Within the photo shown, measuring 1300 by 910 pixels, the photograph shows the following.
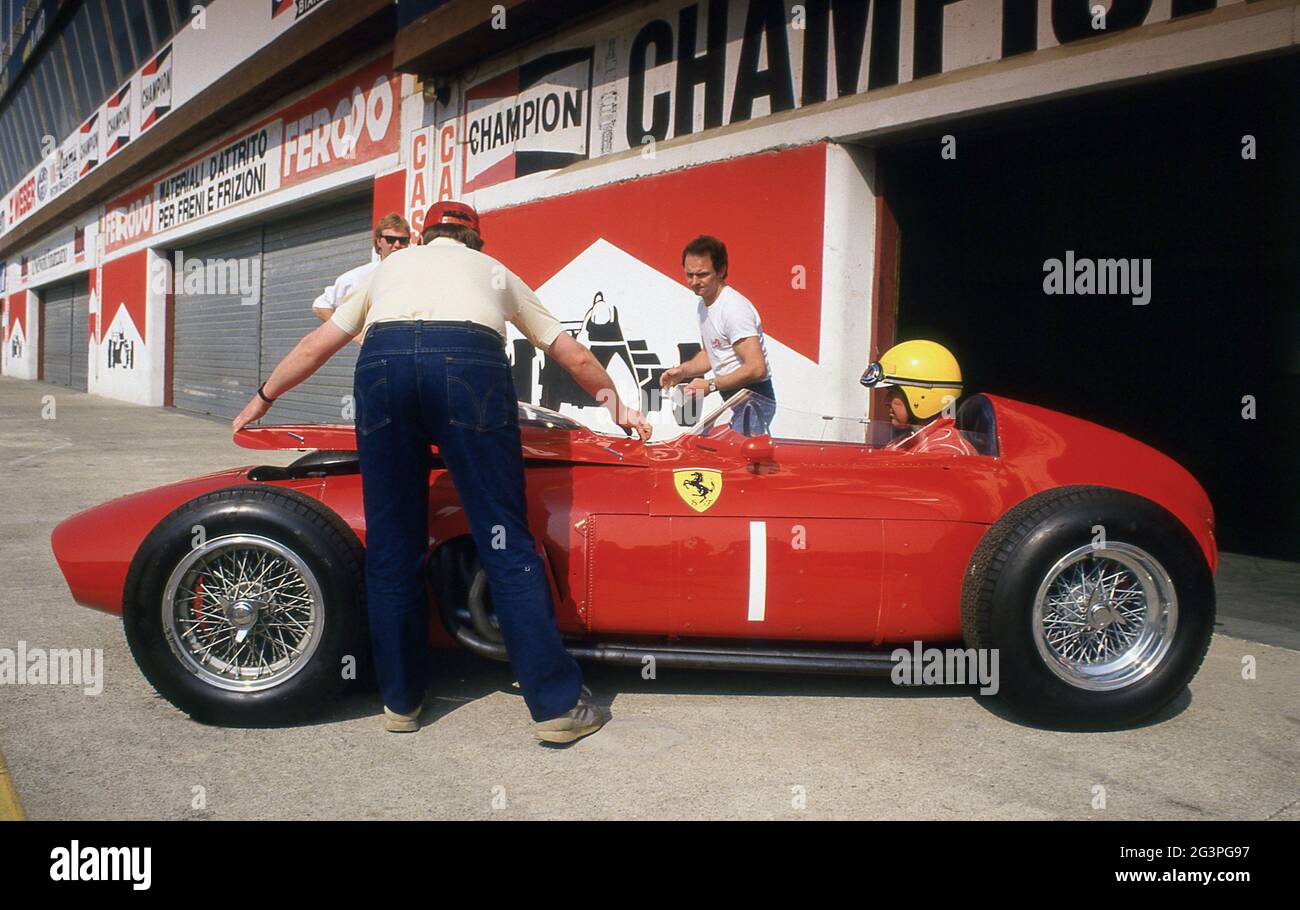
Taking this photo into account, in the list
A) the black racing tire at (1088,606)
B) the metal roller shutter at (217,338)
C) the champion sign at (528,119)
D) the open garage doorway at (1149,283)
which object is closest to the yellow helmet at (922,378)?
the black racing tire at (1088,606)

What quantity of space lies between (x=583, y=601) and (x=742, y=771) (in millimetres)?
717

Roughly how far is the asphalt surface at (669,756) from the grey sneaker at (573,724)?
4 centimetres

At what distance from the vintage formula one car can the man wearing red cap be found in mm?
174

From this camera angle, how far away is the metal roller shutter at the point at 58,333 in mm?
27094

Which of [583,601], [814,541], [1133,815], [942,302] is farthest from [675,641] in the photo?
[942,302]

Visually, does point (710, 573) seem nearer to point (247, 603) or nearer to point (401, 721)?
point (401, 721)

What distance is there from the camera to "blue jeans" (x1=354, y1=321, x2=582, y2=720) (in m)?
2.84

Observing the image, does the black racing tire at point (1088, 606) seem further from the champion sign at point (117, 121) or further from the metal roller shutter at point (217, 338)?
the champion sign at point (117, 121)

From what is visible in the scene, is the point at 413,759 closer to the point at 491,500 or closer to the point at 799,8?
the point at 491,500

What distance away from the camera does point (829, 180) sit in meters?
6.23

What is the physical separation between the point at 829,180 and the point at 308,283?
9.24 metres

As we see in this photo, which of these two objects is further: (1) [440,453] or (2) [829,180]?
(2) [829,180]

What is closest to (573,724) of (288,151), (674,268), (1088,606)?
(1088,606)

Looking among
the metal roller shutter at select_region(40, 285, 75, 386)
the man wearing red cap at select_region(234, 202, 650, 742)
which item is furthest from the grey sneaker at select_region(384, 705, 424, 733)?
the metal roller shutter at select_region(40, 285, 75, 386)
